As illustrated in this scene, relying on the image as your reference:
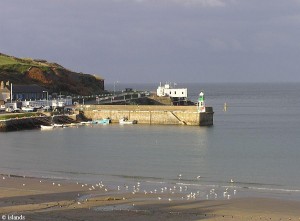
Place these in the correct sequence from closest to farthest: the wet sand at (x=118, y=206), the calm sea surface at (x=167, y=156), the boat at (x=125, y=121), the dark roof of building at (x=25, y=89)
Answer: the wet sand at (x=118, y=206) → the calm sea surface at (x=167, y=156) → the boat at (x=125, y=121) → the dark roof of building at (x=25, y=89)

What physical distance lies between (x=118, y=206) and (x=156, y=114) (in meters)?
48.2

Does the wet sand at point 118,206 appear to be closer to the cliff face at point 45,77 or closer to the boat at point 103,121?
the boat at point 103,121

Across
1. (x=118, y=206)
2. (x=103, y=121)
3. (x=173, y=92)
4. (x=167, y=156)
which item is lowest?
(x=118, y=206)

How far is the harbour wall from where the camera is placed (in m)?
73.5

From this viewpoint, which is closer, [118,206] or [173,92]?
[118,206]

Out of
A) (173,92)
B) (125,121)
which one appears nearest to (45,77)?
(173,92)

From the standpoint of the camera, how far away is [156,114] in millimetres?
75688

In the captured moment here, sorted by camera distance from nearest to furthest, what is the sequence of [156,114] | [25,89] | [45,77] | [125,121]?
[156,114]
[125,121]
[25,89]
[45,77]

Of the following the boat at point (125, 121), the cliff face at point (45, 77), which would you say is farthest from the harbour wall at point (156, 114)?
the cliff face at point (45, 77)

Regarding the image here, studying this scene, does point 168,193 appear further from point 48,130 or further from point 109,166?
point 48,130

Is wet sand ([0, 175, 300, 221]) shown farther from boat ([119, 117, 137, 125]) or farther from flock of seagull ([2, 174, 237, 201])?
boat ([119, 117, 137, 125])

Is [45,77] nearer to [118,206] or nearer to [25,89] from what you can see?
[25,89]

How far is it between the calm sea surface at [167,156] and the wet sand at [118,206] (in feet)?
10.1

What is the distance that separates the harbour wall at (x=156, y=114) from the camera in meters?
73.5
